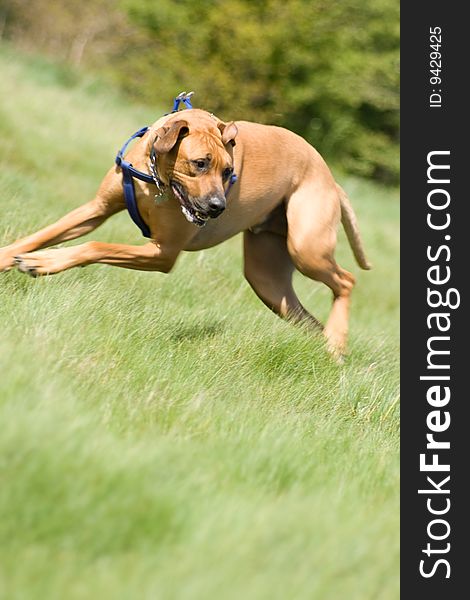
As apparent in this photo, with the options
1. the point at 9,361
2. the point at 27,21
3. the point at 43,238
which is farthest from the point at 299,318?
the point at 27,21

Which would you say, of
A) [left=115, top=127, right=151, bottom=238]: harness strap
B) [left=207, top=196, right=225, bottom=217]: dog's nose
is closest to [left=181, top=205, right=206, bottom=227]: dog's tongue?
[left=207, top=196, right=225, bottom=217]: dog's nose

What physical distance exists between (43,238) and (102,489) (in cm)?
287

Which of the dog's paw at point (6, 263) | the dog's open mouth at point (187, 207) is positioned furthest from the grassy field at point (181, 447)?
the dog's open mouth at point (187, 207)

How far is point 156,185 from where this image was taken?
5.79 metres

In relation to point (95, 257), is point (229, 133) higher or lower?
higher

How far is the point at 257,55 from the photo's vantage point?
27062 millimetres

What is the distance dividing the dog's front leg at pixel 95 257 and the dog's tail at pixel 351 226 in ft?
6.63

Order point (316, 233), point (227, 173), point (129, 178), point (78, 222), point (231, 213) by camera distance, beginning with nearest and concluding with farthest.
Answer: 1. point (129, 178)
2. point (227, 173)
3. point (78, 222)
4. point (231, 213)
5. point (316, 233)

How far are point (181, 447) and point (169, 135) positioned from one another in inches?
90.5

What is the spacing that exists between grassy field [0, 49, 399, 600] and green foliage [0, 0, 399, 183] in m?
20.1

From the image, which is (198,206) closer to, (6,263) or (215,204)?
(215,204)

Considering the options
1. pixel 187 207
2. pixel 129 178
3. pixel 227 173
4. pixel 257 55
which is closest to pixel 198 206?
pixel 187 207

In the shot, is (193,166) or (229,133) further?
(229,133)

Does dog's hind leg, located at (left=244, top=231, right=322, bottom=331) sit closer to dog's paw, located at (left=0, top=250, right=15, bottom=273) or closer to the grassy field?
the grassy field
